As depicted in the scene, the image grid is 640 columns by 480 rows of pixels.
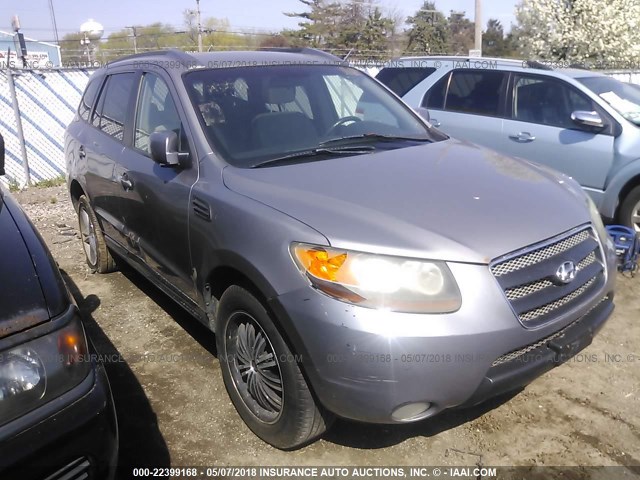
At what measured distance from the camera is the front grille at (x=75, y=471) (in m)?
1.79

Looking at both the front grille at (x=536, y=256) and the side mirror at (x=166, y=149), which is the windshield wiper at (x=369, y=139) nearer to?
the side mirror at (x=166, y=149)

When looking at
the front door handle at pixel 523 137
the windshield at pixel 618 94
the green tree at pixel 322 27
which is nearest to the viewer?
the windshield at pixel 618 94

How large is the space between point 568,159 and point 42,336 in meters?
5.17

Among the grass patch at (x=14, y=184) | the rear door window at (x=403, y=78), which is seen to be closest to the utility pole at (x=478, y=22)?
the rear door window at (x=403, y=78)

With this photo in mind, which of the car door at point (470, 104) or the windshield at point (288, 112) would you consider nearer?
the windshield at point (288, 112)

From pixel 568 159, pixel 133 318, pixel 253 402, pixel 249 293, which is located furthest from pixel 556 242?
pixel 568 159

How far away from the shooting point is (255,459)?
2701 mm

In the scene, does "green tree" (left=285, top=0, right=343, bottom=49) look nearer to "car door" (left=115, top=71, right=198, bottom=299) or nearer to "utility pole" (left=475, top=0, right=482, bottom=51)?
"utility pole" (left=475, top=0, right=482, bottom=51)

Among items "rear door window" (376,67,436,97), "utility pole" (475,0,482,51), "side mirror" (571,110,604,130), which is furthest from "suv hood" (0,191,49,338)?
"utility pole" (475,0,482,51)

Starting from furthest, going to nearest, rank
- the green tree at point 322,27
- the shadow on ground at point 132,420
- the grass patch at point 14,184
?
1. the green tree at point 322,27
2. the grass patch at point 14,184
3. the shadow on ground at point 132,420

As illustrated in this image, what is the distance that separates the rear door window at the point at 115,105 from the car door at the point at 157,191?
0.25 m

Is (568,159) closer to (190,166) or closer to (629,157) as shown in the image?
(629,157)

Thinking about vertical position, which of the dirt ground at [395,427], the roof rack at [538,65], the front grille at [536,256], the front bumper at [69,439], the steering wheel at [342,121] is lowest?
the dirt ground at [395,427]

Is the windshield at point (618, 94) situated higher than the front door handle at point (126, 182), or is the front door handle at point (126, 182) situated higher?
the windshield at point (618, 94)
